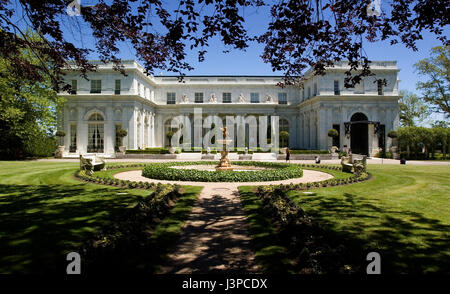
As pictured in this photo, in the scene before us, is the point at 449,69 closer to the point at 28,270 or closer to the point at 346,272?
the point at 346,272

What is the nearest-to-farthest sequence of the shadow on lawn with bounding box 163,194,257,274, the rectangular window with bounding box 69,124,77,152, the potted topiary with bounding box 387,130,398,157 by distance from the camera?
the shadow on lawn with bounding box 163,194,257,274 < the potted topiary with bounding box 387,130,398,157 < the rectangular window with bounding box 69,124,77,152

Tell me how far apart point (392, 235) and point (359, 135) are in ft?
114

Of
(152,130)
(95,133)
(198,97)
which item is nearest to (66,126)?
(95,133)

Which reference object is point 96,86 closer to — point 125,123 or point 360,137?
point 125,123

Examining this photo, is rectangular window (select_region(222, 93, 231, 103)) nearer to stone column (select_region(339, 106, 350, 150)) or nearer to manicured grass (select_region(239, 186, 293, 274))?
stone column (select_region(339, 106, 350, 150))

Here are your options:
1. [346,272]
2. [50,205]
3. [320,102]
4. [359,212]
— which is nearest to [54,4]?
[50,205]

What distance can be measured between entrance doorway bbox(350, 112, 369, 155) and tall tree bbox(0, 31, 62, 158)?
35.7 metres

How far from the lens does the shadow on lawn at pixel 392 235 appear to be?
4176mm

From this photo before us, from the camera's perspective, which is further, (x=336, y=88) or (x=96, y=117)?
(x=96, y=117)

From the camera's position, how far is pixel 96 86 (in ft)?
116

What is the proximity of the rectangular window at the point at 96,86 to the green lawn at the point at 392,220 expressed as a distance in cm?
3139

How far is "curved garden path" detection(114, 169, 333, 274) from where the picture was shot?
159 inches

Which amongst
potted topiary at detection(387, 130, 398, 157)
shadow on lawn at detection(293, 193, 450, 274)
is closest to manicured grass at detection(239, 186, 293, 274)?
shadow on lawn at detection(293, 193, 450, 274)
